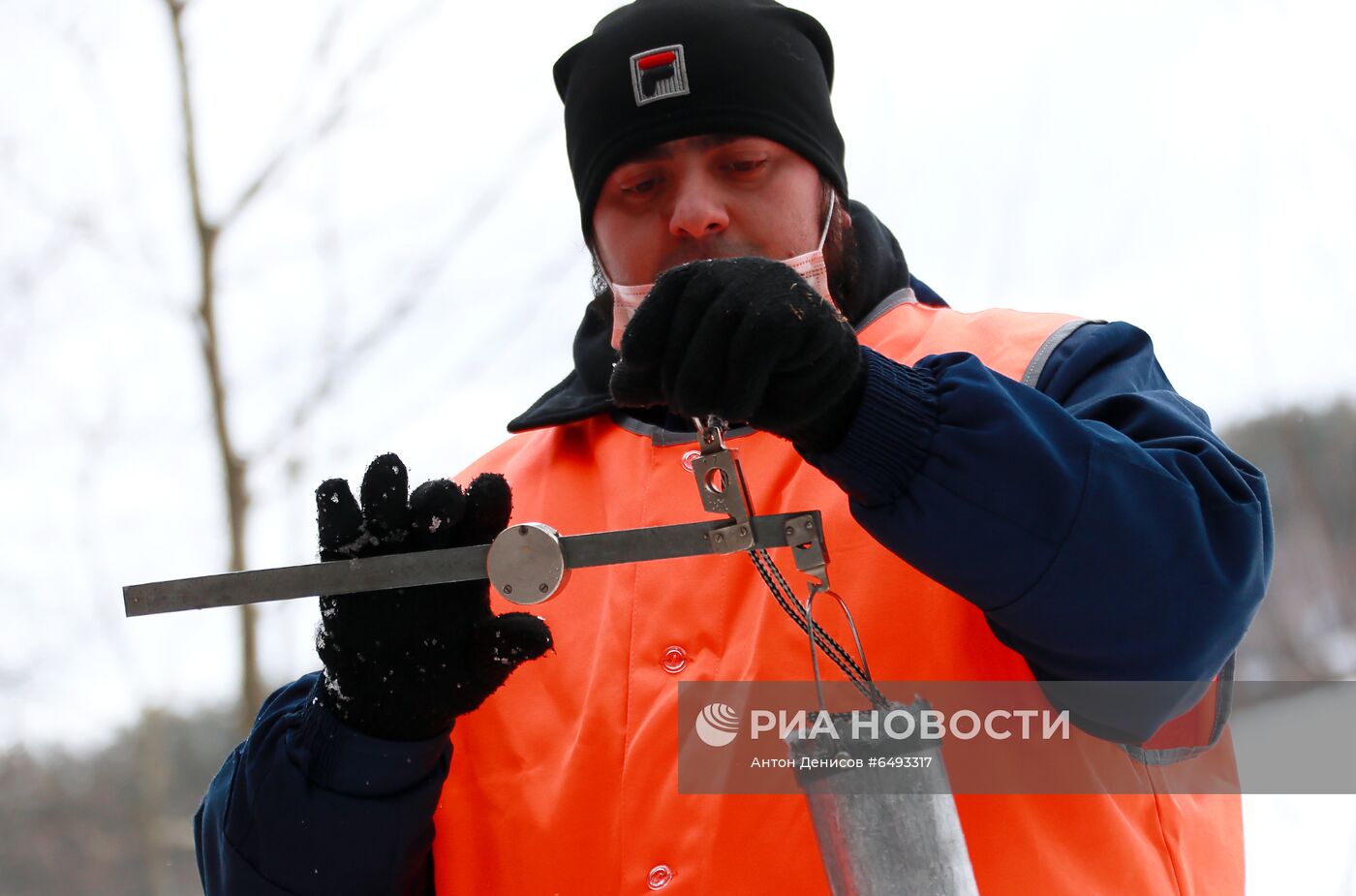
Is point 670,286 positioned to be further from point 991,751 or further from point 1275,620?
point 1275,620

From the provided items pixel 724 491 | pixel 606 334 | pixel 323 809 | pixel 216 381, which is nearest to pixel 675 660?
pixel 724 491

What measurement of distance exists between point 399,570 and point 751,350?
55 centimetres

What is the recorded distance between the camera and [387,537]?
1.53 meters

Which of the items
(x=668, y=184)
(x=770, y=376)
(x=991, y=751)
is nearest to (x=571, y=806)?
(x=991, y=751)

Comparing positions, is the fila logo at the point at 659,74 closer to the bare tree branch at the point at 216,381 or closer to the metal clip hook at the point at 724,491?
the metal clip hook at the point at 724,491

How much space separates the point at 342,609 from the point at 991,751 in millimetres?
874

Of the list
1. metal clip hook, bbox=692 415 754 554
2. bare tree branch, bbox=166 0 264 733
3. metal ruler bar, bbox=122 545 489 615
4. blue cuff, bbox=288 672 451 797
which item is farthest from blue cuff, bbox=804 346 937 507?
bare tree branch, bbox=166 0 264 733

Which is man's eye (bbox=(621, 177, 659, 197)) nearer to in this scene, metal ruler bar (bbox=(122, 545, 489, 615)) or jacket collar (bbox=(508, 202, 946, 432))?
jacket collar (bbox=(508, 202, 946, 432))

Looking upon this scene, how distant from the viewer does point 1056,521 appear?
1288 millimetres

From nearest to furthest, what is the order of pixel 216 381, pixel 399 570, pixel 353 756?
pixel 399 570 → pixel 353 756 → pixel 216 381

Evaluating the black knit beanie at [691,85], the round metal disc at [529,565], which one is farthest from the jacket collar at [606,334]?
the round metal disc at [529,565]

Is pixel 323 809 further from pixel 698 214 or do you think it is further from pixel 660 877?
pixel 698 214

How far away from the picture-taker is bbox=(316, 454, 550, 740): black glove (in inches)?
60.2

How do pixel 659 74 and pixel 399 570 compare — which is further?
pixel 659 74
